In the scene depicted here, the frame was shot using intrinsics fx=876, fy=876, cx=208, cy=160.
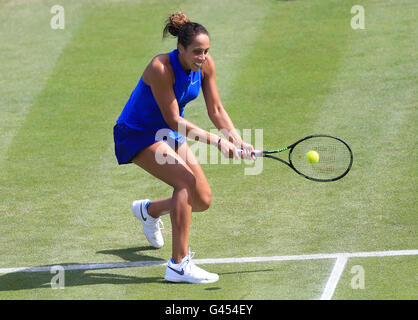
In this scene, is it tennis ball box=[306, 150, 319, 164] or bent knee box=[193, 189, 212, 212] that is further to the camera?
tennis ball box=[306, 150, 319, 164]

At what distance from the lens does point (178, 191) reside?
7469 millimetres

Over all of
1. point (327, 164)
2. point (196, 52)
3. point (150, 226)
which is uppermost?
point (196, 52)

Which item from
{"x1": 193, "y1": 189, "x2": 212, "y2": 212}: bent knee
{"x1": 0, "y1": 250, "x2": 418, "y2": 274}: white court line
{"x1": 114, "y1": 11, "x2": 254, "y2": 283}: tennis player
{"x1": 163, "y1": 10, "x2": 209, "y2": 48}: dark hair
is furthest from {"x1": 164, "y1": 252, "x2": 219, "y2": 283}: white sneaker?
{"x1": 163, "y1": 10, "x2": 209, "y2": 48}: dark hair

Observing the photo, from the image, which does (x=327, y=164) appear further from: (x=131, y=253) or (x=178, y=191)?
(x=131, y=253)

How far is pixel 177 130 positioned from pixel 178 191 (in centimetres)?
52

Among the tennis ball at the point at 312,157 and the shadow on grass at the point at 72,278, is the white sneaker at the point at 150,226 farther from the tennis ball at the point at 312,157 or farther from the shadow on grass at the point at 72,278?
the tennis ball at the point at 312,157

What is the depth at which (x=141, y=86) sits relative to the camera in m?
7.69

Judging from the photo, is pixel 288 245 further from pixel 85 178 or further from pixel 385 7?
pixel 385 7

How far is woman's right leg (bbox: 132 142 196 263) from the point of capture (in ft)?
24.4

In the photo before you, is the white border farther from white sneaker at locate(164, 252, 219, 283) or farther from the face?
the face

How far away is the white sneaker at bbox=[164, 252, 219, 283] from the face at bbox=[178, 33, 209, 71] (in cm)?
164

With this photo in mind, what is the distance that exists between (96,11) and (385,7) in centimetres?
477

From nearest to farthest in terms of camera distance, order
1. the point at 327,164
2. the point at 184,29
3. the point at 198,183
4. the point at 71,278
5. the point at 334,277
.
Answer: the point at 334,277 < the point at 184,29 < the point at 71,278 < the point at 198,183 < the point at 327,164

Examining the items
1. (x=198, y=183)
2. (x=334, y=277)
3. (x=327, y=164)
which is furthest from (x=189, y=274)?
(x=327, y=164)
